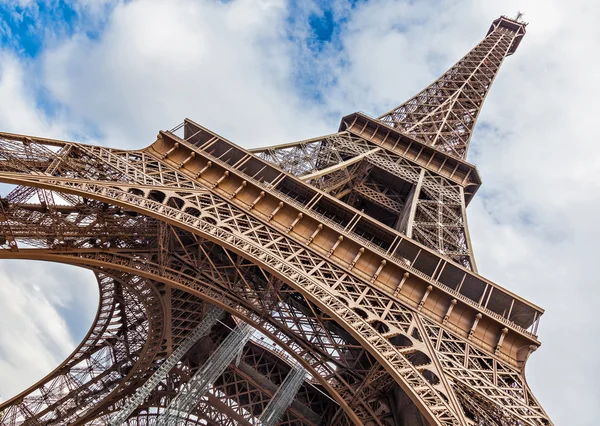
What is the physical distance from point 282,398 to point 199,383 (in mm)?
3579

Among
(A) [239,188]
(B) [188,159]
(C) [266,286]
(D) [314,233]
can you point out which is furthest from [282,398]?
(B) [188,159]

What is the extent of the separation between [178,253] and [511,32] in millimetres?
43391

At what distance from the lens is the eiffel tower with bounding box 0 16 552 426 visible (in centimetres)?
1161

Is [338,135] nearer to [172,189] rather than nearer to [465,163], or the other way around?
[465,163]

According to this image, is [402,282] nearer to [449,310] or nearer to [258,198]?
[449,310]

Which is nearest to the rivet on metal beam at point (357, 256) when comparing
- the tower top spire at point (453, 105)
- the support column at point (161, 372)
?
the support column at point (161, 372)

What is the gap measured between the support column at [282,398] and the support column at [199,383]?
2519mm

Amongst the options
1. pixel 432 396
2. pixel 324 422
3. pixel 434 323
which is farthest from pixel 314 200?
pixel 324 422

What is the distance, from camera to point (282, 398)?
A: 62.7 feet

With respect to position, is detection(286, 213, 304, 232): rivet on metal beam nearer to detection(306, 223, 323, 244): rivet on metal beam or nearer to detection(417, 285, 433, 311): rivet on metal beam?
detection(306, 223, 323, 244): rivet on metal beam

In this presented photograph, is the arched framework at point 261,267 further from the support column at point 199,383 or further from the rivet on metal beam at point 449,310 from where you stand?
the support column at point 199,383

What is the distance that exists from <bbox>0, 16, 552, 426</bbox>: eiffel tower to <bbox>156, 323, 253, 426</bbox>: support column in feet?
0.30

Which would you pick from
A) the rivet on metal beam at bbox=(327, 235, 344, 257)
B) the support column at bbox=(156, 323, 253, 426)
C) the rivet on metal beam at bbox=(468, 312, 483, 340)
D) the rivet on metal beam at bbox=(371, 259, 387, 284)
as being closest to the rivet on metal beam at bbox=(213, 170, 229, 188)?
the rivet on metal beam at bbox=(327, 235, 344, 257)

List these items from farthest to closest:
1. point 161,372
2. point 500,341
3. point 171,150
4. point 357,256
A: 1. point 161,372
2. point 171,150
3. point 357,256
4. point 500,341
